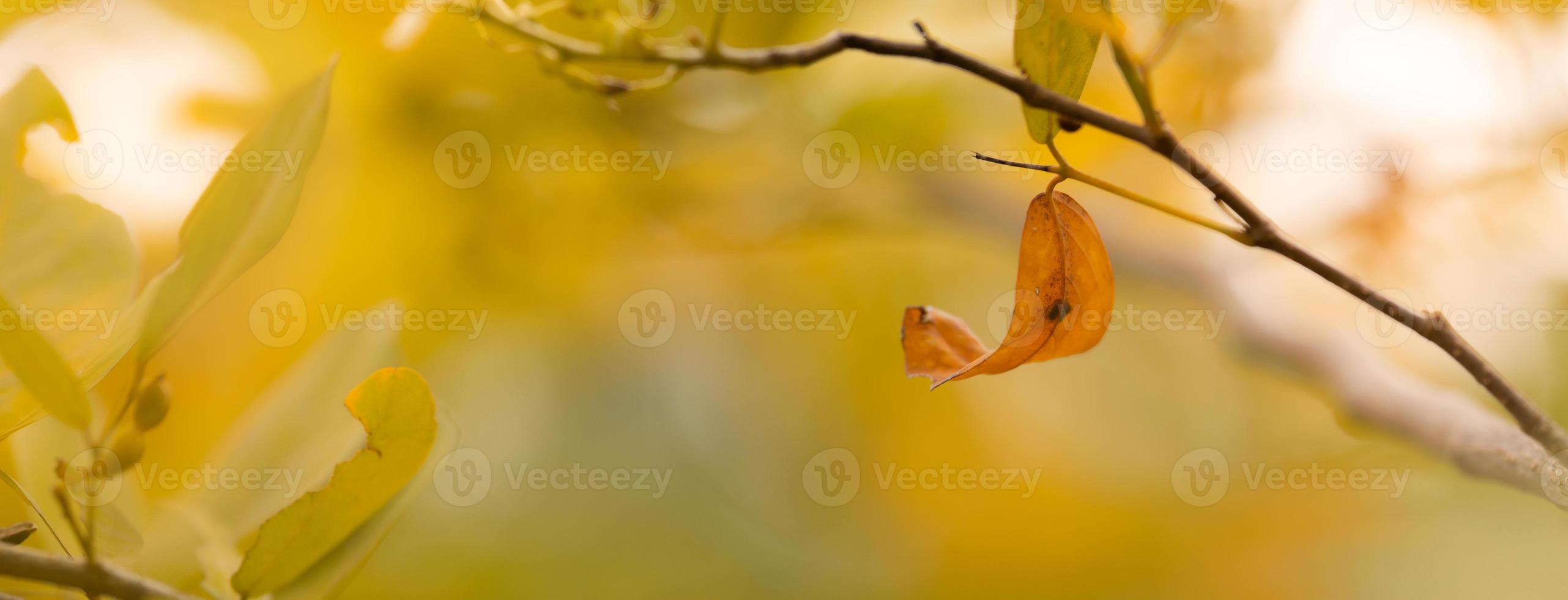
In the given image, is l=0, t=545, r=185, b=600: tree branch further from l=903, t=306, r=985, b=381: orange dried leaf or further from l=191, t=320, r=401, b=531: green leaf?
l=903, t=306, r=985, b=381: orange dried leaf

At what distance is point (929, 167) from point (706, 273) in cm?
25

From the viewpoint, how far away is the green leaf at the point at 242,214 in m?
0.23

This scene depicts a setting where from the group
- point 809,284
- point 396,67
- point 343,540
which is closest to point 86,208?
point 343,540

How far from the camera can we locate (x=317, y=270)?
68cm

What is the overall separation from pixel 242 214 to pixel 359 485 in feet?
0.28

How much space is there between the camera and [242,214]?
0.77 ft

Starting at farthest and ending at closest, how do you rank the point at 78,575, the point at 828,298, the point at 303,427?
1. the point at 828,298
2. the point at 303,427
3. the point at 78,575

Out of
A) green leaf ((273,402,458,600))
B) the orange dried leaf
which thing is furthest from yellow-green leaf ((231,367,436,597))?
the orange dried leaf

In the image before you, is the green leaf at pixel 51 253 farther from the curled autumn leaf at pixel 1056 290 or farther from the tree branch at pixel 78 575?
the curled autumn leaf at pixel 1056 290

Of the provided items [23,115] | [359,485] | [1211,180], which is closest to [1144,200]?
[1211,180]

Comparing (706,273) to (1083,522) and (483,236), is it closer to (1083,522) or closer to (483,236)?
(483,236)

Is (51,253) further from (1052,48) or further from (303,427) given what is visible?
(1052,48)

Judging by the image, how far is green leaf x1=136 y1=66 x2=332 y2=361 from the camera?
229 millimetres

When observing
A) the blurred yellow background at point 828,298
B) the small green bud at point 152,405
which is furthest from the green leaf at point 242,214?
the blurred yellow background at point 828,298
